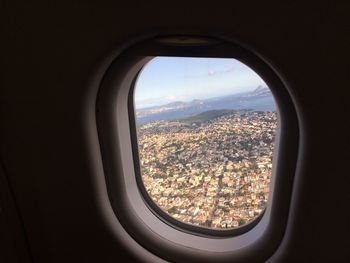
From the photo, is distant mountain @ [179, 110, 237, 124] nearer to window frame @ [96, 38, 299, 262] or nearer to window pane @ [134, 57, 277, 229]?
window pane @ [134, 57, 277, 229]

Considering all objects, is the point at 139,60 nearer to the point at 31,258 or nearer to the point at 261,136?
the point at 261,136

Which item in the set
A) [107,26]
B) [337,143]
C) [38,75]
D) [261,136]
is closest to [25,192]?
[38,75]

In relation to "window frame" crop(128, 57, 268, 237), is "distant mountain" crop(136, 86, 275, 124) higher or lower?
higher

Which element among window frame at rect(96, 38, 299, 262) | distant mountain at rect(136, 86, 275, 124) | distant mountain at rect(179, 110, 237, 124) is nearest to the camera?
window frame at rect(96, 38, 299, 262)

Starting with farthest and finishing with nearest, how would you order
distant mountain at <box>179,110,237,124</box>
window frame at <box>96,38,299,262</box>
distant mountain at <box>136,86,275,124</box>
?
distant mountain at <box>179,110,237,124</box>, distant mountain at <box>136,86,275,124</box>, window frame at <box>96,38,299,262</box>

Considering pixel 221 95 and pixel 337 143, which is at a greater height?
pixel 221 95

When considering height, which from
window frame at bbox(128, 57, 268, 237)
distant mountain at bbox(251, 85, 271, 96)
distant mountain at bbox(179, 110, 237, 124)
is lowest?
window frame at bbox(128, 57, 268, 237)

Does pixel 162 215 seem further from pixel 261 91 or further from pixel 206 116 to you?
pixel 261 91

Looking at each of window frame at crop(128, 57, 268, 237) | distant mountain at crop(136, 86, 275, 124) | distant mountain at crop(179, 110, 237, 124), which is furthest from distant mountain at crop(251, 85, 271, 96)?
window frame at crop(128, 57, 268, 237)
